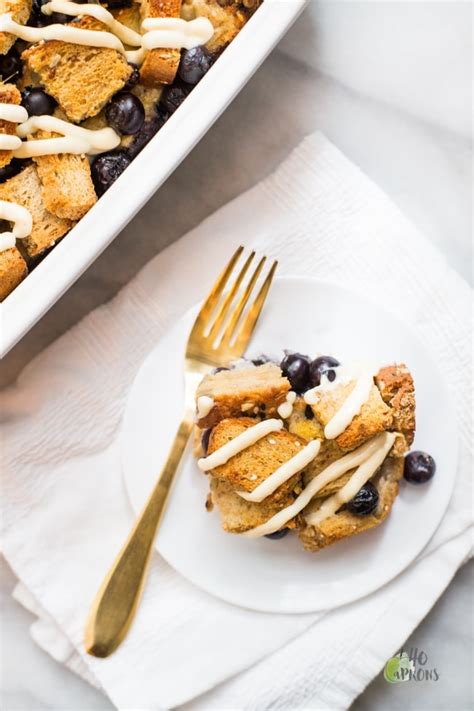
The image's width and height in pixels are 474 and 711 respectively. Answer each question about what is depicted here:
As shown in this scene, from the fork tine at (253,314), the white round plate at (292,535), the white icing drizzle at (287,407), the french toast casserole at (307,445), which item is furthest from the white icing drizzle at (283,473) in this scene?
the fork tine at (253,314)

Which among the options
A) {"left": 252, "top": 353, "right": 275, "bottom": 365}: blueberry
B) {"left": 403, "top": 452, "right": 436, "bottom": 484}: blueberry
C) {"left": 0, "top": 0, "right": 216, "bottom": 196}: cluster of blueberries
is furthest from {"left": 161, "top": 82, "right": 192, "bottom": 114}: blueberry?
{"left": 403, "top": 452, "right": 436, "bottom": 484}: blueberry

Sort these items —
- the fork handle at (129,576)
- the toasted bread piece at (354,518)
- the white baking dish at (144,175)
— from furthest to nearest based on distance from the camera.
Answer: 1. the fork handle at (129,576)
2. the toasted bread piece at (354,518)
3. the white baking dish at (144,175)

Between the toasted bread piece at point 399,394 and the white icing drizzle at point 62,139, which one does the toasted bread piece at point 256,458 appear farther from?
the white icing drizzle at point 62,139

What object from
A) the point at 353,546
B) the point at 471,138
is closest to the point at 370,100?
the point at 471,138

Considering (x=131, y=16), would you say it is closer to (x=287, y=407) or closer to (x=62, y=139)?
(x=62, y=139)

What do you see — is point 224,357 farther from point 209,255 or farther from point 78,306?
point 78,306

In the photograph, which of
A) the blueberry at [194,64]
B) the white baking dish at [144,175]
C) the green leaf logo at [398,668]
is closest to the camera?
the white baking dish at [144,175]
